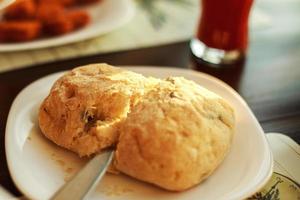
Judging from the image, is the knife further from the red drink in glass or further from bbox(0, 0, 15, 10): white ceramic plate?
the red drink in glass

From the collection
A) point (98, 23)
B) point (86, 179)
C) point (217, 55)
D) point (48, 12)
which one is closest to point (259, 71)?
point (217, 55)

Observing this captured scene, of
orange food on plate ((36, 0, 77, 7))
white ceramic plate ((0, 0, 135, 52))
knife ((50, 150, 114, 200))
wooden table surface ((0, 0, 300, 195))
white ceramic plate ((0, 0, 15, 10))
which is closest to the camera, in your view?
knife ((50, 150, 114, 200))

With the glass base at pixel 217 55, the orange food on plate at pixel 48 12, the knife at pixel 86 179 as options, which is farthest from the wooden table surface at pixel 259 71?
the knife at pixel 86 179

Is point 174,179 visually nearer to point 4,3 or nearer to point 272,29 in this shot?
point 4,3

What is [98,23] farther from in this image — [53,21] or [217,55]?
[217,55]

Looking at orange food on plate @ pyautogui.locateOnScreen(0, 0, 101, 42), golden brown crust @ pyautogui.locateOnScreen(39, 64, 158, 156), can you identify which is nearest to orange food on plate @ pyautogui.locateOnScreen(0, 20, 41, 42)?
orange food on plate @ pyautogui.locateOnScreen(0, 0, 101, 42)
